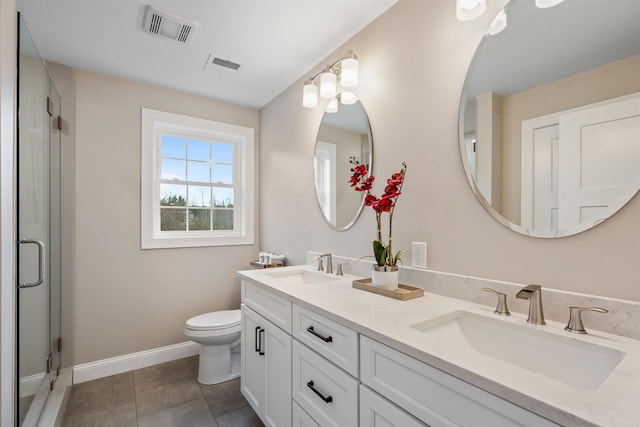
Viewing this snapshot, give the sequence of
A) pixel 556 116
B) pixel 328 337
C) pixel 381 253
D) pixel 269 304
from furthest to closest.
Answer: pixel 269 304 → pixel 381 253 → pixel 328 337 → pixel 556 116

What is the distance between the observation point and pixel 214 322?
7.55 ft

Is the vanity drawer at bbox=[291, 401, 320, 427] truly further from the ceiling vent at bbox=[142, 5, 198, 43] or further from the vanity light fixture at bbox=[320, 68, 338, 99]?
the ceiling vent at bbox=[142, 5, 198, 43]

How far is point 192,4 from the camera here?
5.51ft

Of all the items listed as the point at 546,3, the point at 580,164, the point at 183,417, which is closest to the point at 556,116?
the point at 580,164

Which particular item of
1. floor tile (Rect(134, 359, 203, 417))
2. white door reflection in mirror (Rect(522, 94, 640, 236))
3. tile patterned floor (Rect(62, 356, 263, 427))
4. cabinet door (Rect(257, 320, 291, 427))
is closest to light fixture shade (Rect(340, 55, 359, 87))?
white door reflection in mirror (Rect(522, 94, 640, 236))

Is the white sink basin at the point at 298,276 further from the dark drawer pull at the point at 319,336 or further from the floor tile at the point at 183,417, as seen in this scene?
the floor tile at the point at 183,417

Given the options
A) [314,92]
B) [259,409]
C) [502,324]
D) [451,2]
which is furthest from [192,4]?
[259,409]

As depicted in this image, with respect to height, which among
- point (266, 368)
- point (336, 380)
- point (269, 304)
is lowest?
point (266, 368)

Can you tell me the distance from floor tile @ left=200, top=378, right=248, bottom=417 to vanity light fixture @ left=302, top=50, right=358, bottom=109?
2.10 meters

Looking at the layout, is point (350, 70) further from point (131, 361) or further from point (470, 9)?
point (131, 361)

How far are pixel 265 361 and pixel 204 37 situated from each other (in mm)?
2039

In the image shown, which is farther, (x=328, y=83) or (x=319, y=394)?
(x=328, y=83)

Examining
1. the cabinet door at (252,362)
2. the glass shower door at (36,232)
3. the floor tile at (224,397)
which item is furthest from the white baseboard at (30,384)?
the cabinet door at (252,362)

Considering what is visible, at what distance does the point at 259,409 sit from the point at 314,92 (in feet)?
6.61
